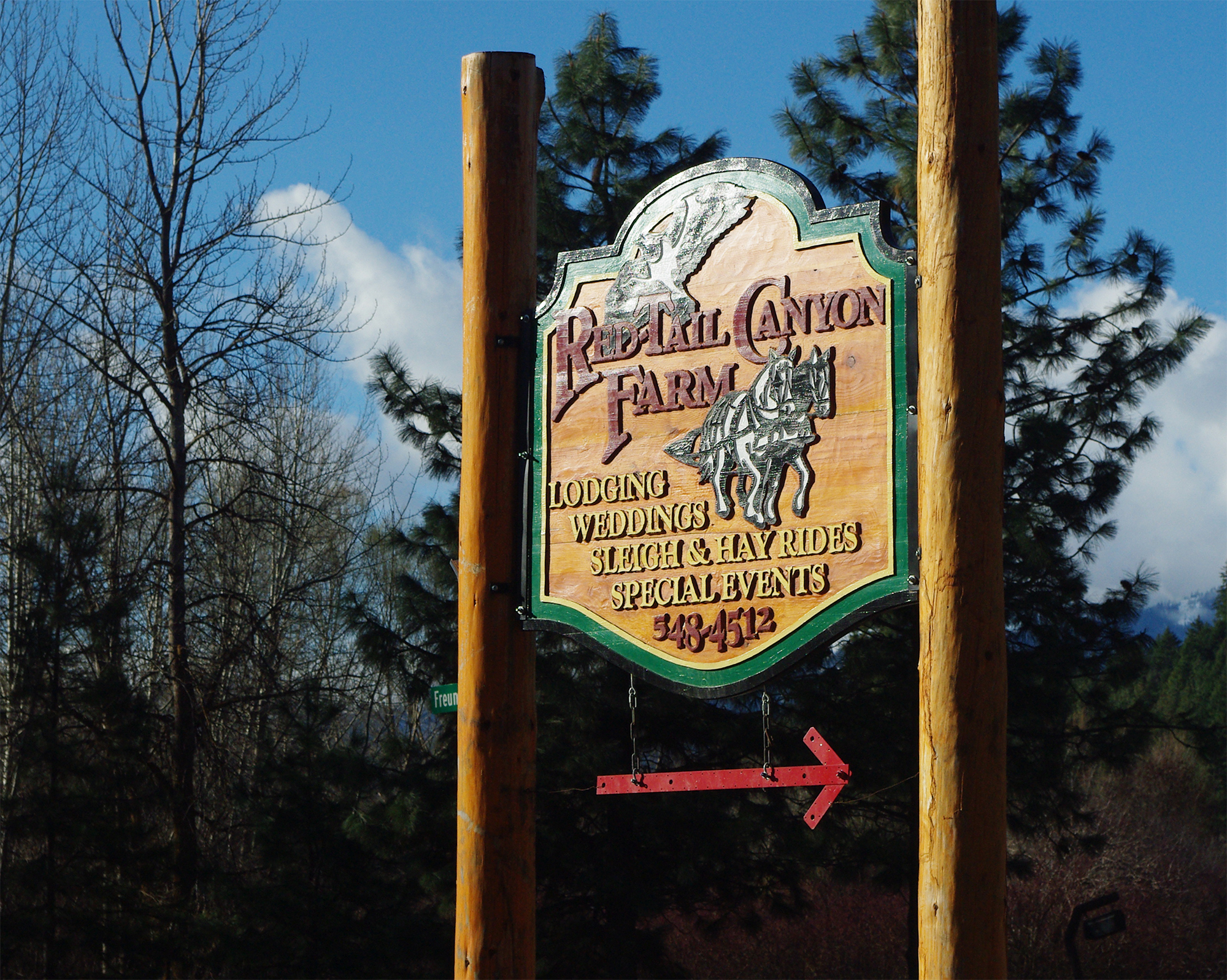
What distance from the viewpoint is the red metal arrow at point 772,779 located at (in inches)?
138

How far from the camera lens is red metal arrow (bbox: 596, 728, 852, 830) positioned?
352cm

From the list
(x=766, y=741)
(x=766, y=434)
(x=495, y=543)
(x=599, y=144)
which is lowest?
(x=766, y=741)

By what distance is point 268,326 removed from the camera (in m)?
11.3

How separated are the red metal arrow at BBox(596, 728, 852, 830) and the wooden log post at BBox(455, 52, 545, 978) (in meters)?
0.36

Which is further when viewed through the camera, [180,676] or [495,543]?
[180,676]

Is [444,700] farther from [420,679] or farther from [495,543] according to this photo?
[420,679]

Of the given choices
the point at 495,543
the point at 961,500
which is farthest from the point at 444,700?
the point at 961,500

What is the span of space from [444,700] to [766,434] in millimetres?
1454

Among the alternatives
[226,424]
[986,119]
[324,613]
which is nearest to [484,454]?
[986,119]

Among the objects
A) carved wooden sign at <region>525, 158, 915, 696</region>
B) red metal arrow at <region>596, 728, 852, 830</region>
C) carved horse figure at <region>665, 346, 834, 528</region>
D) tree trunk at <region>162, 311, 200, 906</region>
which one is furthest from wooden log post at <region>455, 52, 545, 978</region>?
tree trunk at <region>162, 311, 200, 906</region>

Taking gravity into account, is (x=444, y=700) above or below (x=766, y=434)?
below

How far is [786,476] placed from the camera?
11.8ft

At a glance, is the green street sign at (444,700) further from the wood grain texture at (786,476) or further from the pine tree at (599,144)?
the pine tree at (599,144)

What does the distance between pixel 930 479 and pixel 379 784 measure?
29.0 ft
